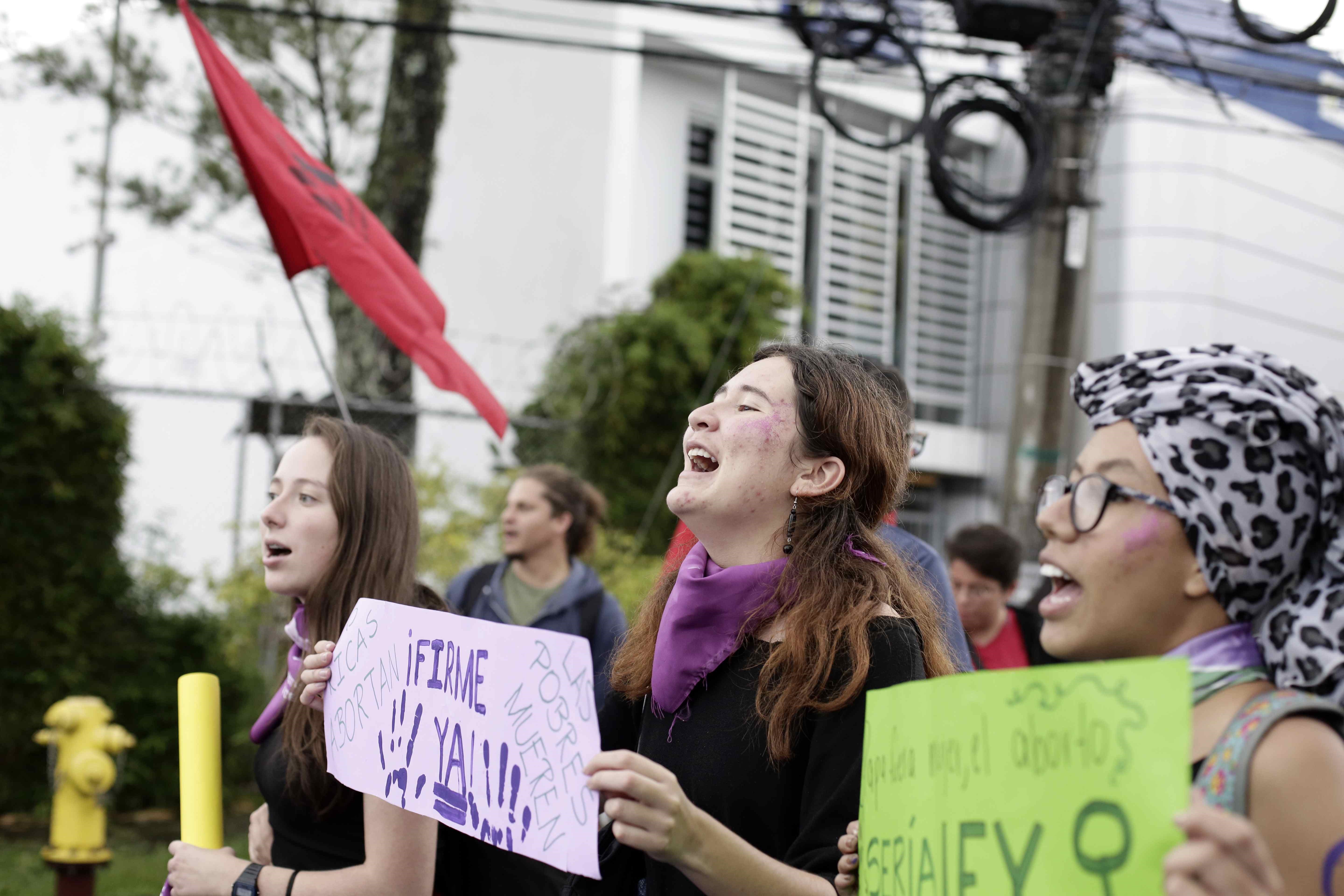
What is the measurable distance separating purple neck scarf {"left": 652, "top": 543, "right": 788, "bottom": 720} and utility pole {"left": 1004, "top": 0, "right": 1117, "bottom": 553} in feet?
21.7

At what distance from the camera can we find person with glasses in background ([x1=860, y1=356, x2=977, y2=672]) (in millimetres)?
2695

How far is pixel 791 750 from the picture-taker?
1889mm

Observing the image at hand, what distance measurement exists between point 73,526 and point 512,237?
4770 mm

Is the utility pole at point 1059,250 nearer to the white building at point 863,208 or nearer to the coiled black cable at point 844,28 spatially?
the white building at point 863,208

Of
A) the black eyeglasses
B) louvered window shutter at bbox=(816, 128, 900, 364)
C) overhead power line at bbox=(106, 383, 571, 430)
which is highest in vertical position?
louvered window shutter at bbox=(816, 128, 900, 364)

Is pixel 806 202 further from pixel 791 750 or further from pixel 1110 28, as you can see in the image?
pixel 791 750

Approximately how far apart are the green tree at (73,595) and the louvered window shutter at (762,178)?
6.33 metres

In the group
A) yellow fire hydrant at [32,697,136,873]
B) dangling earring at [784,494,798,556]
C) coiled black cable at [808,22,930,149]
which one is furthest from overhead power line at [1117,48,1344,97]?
yellow fire hydrant at [32,697,136,873]

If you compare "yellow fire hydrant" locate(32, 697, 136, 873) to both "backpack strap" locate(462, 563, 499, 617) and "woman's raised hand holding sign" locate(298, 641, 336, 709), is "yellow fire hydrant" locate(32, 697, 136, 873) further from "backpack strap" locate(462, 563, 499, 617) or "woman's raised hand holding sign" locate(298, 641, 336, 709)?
"woman's raised hand holding sign" locate(298, 641, 336, 709)

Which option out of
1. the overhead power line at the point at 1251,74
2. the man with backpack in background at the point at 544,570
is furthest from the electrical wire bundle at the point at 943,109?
the man with backpack in background at the point at 544,570

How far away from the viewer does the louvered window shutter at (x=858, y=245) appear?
13438 millimetres

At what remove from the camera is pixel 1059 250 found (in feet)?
28.0

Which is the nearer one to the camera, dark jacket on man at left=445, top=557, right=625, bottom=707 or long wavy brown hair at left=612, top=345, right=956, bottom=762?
long wavy brown hair at left=612, top=345, right=956, bottom=762

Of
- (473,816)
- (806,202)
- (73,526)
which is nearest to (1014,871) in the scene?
(473,816)
